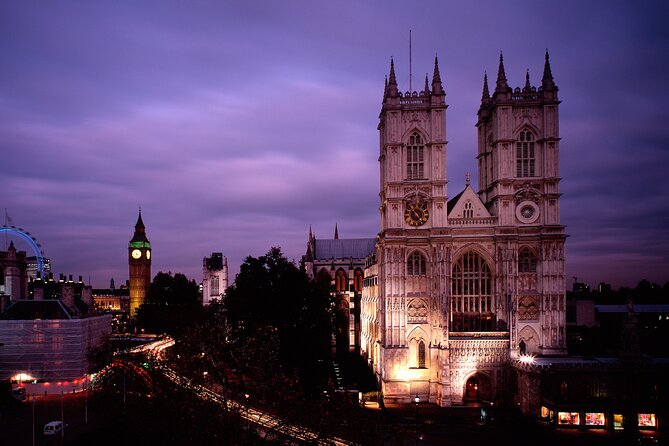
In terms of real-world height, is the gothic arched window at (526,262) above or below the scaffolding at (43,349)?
above

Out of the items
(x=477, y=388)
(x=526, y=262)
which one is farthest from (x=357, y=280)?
(x=526, y=262)

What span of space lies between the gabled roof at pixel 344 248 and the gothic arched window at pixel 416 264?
55633 mm

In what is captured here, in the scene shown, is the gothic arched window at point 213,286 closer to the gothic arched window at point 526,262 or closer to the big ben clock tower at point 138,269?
the big ben clock tower at point 138,269

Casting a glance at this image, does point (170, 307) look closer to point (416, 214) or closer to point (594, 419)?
point (416, 214)

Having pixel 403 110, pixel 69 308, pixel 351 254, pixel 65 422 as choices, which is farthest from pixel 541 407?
pixel 351 254

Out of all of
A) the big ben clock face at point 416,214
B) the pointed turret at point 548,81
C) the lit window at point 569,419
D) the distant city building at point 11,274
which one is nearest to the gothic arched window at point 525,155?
the pointed turret at point 548,81

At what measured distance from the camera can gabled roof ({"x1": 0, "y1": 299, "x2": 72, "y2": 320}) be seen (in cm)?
6762

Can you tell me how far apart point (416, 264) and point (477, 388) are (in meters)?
14.8

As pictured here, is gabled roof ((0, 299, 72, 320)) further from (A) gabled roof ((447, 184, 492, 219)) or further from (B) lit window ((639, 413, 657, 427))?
(B) lit window ((639, 413, 657, 427))

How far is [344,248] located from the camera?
12250cm

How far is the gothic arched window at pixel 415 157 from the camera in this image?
65.4 meters

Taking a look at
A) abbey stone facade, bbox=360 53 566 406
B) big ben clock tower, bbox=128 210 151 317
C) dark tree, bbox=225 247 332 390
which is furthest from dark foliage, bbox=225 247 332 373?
big ben clock tower, bbox=128 210 151 317

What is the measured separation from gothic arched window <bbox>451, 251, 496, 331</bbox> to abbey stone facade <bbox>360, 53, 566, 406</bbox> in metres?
0.11

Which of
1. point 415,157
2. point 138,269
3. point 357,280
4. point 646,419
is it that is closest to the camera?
point 646,419
